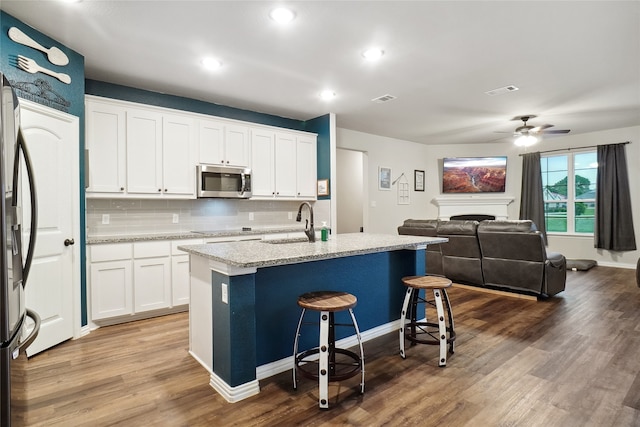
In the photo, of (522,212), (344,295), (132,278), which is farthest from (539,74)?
(132,278)

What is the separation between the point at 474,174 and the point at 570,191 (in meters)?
1.87

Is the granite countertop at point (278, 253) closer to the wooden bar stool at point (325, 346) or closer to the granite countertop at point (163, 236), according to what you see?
the wooden bar stool at point (325, 346)

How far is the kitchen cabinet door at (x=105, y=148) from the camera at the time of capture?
3.44 m

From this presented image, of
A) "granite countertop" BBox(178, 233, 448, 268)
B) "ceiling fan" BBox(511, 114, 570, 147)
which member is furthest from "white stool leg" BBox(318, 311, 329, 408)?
"ceiling fan" BBox(511, 114, 570, 147)

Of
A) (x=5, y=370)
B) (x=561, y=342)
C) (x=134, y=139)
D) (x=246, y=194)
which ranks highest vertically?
(x=134, y=139)

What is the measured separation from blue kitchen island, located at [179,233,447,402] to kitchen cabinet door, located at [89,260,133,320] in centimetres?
124

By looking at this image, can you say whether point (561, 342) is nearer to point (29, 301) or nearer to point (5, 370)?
point (5, 370)

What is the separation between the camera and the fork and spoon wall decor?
260 centimetres

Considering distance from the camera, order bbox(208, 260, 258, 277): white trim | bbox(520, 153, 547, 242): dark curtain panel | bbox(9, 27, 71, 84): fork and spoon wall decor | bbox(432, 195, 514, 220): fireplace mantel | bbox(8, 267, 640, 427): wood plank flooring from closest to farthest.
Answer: bbox(8, 267, 640, 427): wood plank flooring → bbox(208, 260, 258, 277): white trim → bbox(9, 27, 71, 84): fork and spoon wall decor → bbox(520, 153, 547, 242): dark curtain panel → bbox(432, 195, 514, 220): fireplace mantel

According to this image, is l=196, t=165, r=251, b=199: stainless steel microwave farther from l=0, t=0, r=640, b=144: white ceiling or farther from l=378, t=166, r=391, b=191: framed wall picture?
l=378, t=166, r=391, b=191: framed wall picture

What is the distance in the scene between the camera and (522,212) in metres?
7.38

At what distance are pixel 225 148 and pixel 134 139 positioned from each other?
106 cm

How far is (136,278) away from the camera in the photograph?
3541mm

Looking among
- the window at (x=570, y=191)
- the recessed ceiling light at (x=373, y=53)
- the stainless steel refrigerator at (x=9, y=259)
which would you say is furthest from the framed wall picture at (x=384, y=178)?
the stainless steel refrigerator at (x=9, y=259)
